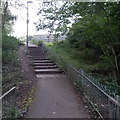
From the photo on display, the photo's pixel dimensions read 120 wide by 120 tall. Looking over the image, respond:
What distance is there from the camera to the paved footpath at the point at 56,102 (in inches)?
263

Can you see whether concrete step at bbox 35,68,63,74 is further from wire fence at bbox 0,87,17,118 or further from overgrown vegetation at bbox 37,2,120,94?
wire fence at bbox 0,87,17,118

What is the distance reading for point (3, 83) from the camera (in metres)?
11.5

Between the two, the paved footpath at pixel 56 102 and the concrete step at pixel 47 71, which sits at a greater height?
the concrete step at pixel 47 71

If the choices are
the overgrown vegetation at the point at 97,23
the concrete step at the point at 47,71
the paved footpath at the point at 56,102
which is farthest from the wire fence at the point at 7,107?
the concrete step at the point at 47,71

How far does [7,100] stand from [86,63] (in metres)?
12.1

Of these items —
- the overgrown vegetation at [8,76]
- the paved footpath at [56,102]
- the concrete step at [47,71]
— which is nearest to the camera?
the overgrown vegetation at [8,76]

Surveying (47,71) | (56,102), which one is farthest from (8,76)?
(56,102)

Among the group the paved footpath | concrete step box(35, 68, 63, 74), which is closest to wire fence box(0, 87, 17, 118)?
the paved footpath

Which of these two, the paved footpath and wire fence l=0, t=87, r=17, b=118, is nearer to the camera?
wire fence l=0, t=87, r=17, b=118

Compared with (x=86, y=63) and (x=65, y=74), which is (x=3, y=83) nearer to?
(x=65, y=74)

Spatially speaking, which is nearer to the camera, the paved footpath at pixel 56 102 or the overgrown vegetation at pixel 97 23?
the paved footpath at pixel 56 102

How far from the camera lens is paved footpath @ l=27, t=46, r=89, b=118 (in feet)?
22.0

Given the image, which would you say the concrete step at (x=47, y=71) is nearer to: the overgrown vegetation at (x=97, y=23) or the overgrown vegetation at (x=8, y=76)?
the overgrown vegetation at (x=8, y=76)

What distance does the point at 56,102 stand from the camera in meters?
8.05
